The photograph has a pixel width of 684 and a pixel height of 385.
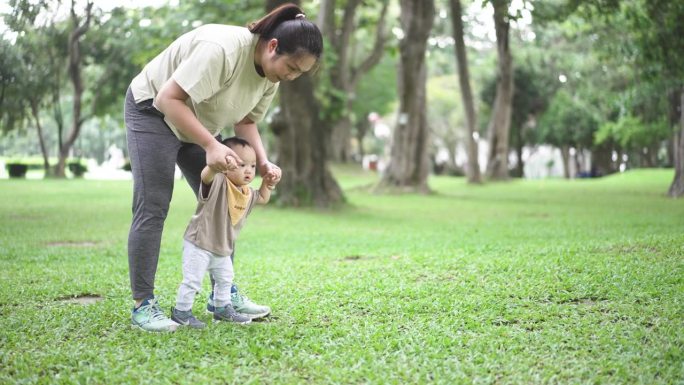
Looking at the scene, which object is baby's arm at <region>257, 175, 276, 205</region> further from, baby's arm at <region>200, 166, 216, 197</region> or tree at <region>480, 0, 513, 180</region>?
tree at <region>480, 0, 513, 180</region>

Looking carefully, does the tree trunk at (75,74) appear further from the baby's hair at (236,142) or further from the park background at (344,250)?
the baby's hair at (236,142)

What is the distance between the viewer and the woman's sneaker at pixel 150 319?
3.43 metres

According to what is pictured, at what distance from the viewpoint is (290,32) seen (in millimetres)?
3311

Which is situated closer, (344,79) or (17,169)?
(17,169)

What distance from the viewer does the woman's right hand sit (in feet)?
10.5

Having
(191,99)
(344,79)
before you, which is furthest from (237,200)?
(344,79)

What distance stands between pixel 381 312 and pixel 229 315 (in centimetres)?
84

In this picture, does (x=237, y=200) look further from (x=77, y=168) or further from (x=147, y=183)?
(x=77, y=168)

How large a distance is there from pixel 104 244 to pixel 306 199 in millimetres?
5086

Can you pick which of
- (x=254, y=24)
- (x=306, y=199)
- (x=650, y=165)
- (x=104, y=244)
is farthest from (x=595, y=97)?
(x=254, y=24)

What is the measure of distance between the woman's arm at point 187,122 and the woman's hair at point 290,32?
0.51m

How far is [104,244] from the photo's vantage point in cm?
727

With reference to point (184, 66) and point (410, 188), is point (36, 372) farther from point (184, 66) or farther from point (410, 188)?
point (410, 188)

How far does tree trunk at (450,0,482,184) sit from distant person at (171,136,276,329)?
16453mm
